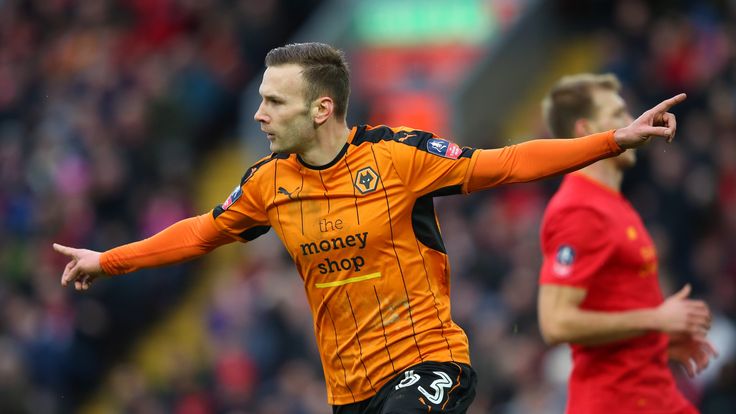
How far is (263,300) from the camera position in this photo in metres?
13.4

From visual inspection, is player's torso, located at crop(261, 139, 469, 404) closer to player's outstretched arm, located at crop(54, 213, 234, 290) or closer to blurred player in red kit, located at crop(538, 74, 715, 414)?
player's outstretched arm, located at crop(54, 213, 234, 290)

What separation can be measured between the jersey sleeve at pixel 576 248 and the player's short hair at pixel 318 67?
4.55ft

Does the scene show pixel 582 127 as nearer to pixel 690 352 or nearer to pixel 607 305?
pixel 607 305

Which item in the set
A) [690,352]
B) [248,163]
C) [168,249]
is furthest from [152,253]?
[248,163]

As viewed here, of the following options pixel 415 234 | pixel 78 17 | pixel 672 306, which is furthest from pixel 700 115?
pixel 78 17

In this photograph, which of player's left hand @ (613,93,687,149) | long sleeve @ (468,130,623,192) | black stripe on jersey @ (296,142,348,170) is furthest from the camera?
black stripe on jersey @ (296,142,348,170)

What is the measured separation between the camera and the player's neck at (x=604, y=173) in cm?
724

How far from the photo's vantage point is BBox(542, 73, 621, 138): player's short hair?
7422mm

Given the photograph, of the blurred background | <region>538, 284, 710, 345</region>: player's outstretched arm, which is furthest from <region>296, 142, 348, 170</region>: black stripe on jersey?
the blurred background

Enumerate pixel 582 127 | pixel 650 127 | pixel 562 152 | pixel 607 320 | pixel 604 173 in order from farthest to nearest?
pixel 582 127 → pixel 604 173 → pixel 607 320 → pixel 562 152 → pixel 650 127

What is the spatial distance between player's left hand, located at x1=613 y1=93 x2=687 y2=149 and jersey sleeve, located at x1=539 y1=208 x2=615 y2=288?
138cm

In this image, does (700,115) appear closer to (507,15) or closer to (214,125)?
(507,15)

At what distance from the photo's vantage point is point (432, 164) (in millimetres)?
6129

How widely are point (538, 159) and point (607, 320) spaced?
1.33 meters
